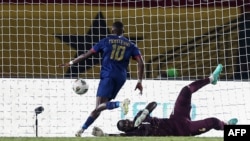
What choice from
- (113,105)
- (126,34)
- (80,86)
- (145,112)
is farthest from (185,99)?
(126,34)

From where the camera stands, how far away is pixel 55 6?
1337 centimetres

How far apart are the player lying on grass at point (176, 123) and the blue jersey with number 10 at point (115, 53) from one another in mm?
706

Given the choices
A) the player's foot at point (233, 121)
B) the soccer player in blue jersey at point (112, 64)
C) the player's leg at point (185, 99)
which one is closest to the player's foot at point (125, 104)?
the soccer player in blue jersey at point (112, 64)

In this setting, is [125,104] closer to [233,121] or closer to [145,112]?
[145,112]

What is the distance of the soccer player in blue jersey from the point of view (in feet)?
31.4

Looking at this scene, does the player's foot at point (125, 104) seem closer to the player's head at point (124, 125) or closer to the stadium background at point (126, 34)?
the player's head at point (124, 125)

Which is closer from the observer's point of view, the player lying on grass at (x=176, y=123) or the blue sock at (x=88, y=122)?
the blue sock at (x=88, y=122)

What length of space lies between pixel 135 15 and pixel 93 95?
357 centimetres

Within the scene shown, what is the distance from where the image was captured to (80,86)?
10180 millimetres

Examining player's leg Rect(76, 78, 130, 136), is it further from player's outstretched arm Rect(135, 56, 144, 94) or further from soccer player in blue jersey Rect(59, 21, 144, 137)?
player's outstretched arm Rect(135, 56, 144, 94)

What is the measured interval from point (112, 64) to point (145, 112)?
0.88 meters

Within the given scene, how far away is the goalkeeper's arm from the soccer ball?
0.86 metres

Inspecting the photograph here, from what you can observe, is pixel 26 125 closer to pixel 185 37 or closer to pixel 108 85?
pixel 108 85

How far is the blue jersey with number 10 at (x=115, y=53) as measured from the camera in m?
9.59
